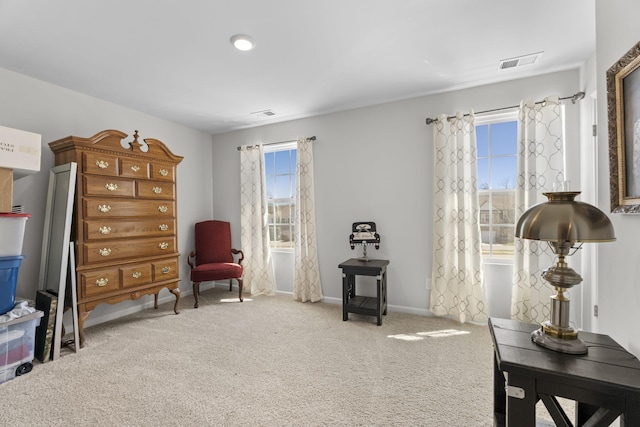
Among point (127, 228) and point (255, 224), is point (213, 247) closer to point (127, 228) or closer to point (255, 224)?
point (255, 224)

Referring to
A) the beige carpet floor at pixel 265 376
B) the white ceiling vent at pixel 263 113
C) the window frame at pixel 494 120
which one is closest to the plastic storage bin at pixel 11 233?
the beige carpet floor at pixel 265 376

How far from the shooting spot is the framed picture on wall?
1191 millimetres

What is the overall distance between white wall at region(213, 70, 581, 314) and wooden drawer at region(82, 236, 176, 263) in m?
1.90

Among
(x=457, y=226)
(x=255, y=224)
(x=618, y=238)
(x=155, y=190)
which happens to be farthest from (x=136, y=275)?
(x=618, y=238)

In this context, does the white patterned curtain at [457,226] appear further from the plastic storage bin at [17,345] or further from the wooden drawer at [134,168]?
the plastic storage bin at [17,345]

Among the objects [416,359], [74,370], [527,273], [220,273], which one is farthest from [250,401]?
[527,273]

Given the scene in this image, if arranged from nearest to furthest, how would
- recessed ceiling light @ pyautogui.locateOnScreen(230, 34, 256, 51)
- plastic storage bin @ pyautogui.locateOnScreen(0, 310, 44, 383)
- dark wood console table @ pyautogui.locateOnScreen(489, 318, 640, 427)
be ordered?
dark wood console table @ pyautogui.locateOnScreen(489, 318, 640, 427)
plastic storage bin @ pyautogui.locateOnScreen(0, 310, 44, 383)
recessed ceiling light @ pyautogui.locateOnScreen(230, 34, 256, 51)

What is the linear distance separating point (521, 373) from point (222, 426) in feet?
5.09

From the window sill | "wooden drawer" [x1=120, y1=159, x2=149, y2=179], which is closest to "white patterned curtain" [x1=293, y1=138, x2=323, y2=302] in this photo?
the window sill

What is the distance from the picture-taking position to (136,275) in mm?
3068

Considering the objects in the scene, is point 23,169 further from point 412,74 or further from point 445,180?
point 445,180

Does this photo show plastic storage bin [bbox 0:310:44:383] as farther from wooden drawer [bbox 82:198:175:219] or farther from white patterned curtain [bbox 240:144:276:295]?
white patterned curtain [bbox 240:144:276:295]

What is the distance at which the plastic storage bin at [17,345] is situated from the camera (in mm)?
2127

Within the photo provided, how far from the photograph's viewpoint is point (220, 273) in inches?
151
